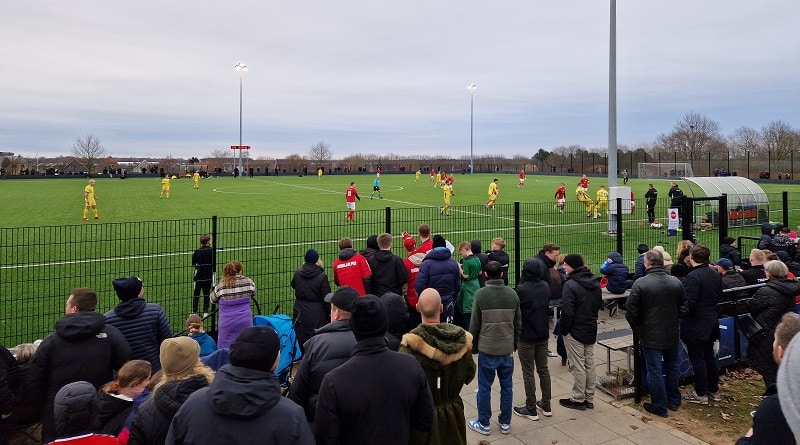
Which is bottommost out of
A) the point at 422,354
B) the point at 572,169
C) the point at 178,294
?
the point at 178,294

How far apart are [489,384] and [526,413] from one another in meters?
0.81

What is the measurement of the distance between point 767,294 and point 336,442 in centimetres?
535

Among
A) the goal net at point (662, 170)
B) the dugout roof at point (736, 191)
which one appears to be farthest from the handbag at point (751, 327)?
the goal net at point (662, 170)

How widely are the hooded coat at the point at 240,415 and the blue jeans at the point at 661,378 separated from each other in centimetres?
495

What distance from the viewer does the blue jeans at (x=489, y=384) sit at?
19.2ft

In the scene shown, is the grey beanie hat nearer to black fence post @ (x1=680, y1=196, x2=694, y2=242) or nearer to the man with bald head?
the man with bald head

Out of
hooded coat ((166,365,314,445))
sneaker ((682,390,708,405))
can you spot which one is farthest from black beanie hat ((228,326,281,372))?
sneaker ((682,390,708,405))

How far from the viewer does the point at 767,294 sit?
6.10 metres

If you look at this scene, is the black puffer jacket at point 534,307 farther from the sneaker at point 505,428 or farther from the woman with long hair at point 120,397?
the woman with long hair at point 120,397

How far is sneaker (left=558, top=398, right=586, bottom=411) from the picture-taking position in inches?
256

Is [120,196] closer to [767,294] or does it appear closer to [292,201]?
[292,201]

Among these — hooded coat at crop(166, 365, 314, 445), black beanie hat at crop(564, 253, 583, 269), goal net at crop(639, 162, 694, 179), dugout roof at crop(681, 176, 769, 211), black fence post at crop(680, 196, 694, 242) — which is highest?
goal net at crop(639, 162, 694, 179)

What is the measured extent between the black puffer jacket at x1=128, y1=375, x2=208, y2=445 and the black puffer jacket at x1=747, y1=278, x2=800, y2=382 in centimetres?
562

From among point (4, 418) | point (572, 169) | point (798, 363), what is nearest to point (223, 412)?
point (798, 363)
